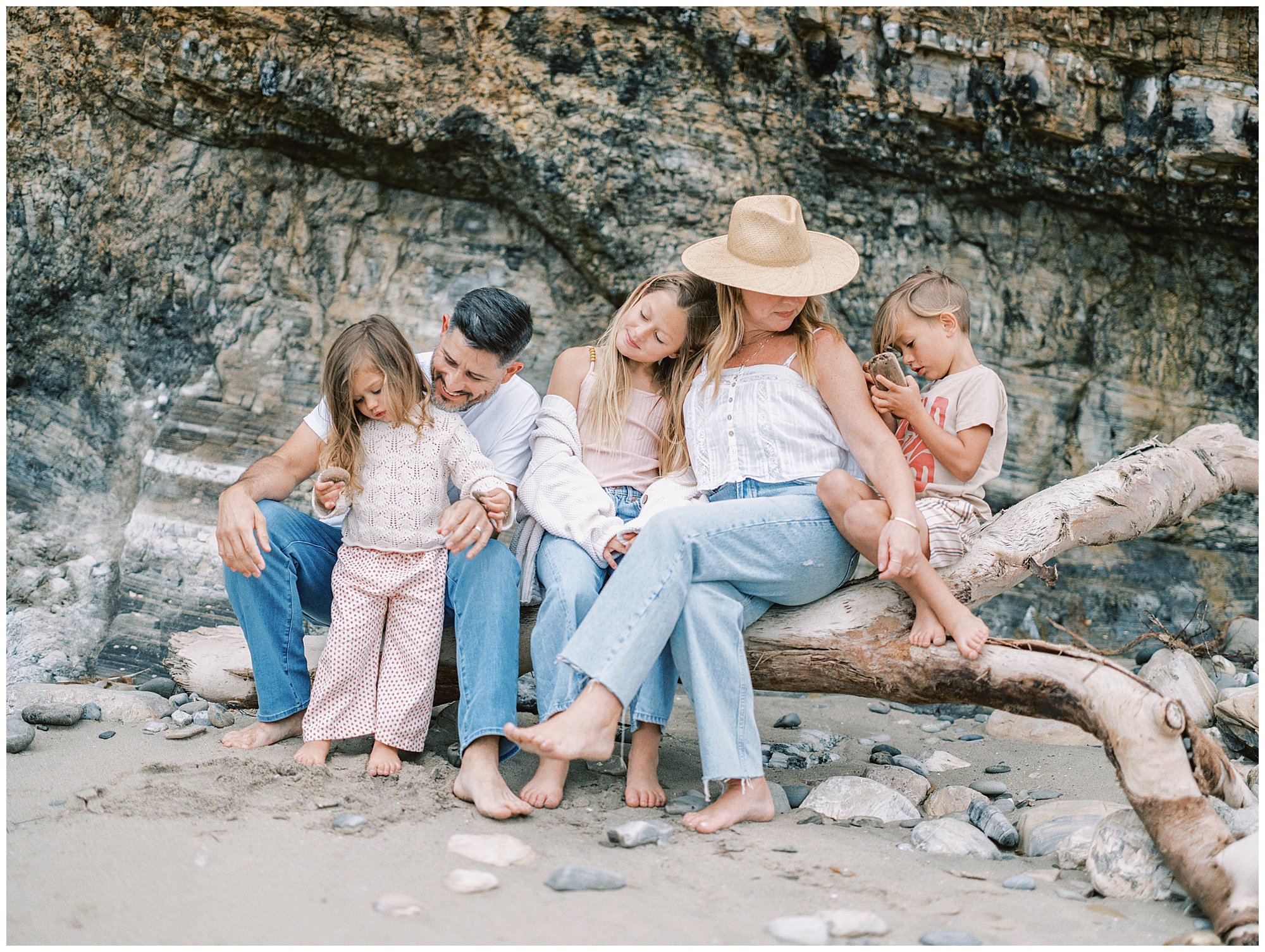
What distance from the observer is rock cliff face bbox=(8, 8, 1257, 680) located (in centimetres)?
468

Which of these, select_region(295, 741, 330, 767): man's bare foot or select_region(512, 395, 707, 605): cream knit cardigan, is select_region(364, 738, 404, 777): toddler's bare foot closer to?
select_region(295, 741, 330, 767): man's bare foot

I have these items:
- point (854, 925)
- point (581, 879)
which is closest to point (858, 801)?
point (854, 925)

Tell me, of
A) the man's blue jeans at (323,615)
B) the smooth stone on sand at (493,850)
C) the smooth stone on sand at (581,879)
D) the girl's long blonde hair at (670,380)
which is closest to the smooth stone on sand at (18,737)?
the man's blue jeans at (323,615)

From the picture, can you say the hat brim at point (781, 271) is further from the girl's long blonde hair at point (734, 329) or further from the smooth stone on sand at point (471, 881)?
the smooth stone on sand at point (471, 881)

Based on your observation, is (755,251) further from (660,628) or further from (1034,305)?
(1034,305)

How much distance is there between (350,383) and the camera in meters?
3.09

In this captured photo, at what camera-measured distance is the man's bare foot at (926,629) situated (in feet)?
9.37

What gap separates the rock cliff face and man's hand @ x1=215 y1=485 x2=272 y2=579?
6.17 feet

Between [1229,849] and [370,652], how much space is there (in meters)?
2.38

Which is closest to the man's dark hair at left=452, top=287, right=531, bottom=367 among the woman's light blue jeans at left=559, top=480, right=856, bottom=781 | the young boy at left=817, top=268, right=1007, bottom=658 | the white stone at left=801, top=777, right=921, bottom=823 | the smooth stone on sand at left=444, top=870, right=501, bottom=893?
the woman's light blue jeans at left=559, top=480, right=856, bottom=781

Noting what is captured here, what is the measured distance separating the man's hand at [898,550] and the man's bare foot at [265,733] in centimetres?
189

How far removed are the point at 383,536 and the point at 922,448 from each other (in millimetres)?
1833

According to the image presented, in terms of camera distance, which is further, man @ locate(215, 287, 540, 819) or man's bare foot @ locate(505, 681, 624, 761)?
man @ locate(215, 287, 540, 819)

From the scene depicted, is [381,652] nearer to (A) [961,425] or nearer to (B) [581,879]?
(B) [581,879]
